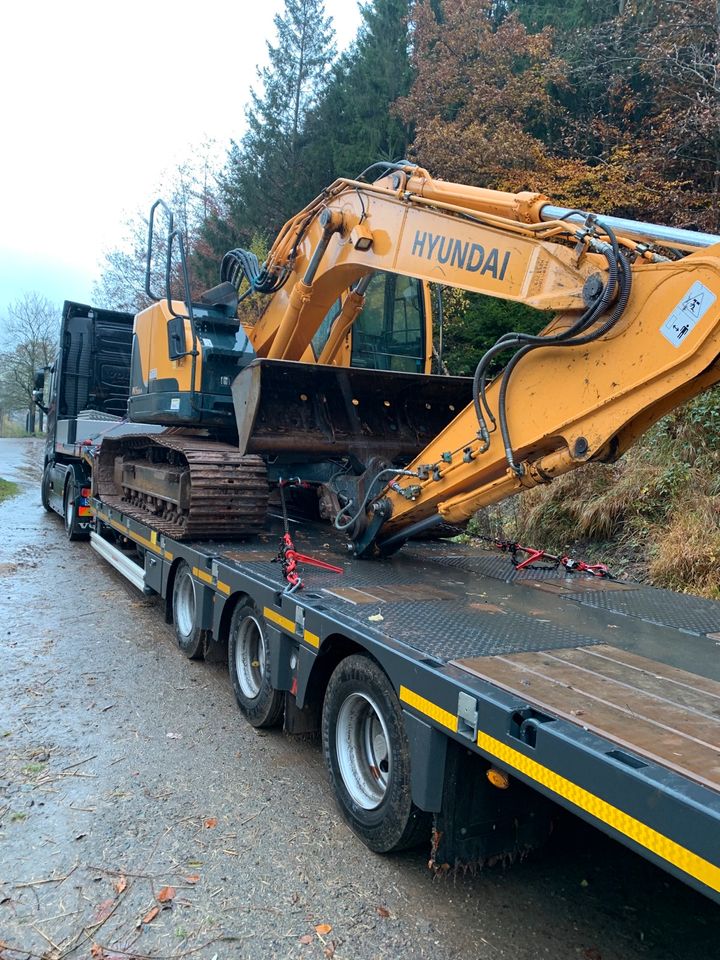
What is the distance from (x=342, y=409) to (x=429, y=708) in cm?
407

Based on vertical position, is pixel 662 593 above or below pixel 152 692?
above

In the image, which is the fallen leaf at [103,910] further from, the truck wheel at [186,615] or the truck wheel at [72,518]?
the truck wheel at [72,518]

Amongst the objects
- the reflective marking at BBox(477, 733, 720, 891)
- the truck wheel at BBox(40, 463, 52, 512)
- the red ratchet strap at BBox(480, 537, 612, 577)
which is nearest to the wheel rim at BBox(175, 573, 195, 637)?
the red ratchet strap at BBox(480, 537, 612, 577)

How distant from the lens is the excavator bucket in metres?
6.03

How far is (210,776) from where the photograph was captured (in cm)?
392

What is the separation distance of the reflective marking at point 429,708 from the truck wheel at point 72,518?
9.45 metres

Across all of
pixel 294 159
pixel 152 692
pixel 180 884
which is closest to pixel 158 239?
pixel 294 159

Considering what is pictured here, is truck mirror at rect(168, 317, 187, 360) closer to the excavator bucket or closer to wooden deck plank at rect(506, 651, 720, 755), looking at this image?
the excavator bucket

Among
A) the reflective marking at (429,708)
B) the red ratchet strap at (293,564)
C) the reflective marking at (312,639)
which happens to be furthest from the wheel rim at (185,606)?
the reflective marking at (429,708)

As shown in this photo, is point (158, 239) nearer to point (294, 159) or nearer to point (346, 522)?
point (294, 159)

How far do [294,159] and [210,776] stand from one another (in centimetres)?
2615

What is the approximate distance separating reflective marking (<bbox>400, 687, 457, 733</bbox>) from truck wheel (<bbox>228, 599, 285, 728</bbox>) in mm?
1499

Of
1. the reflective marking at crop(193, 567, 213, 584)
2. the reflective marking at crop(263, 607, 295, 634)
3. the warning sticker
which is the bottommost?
the reflective marking at crop(193, 567, 213, 584)

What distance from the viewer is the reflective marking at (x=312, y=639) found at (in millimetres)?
3711
